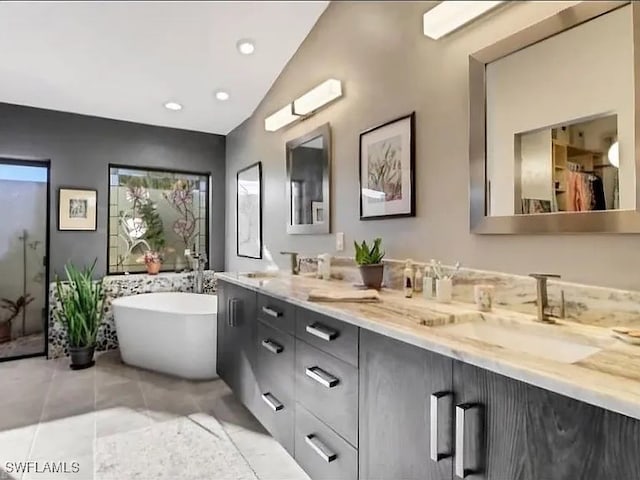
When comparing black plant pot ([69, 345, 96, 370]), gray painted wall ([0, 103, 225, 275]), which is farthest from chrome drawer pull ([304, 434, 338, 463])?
gray painted wall ([0, 103, 225, 275])

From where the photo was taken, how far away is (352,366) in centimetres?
142

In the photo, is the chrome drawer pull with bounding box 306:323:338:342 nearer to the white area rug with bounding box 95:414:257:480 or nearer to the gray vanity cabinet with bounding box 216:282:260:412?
the gray vanity cabinet with bounding box 216:282:260:412

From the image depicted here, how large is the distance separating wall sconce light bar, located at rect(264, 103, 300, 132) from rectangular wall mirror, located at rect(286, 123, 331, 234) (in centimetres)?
14

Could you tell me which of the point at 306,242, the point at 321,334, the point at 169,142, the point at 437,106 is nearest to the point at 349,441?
the point at 321,334

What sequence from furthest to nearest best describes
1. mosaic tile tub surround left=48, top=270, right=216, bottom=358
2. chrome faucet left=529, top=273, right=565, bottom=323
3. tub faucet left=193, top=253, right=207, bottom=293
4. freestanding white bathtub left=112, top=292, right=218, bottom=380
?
tub faucet left=193, top=253, right=207, bottom=293 → mosaic tile tub surround left=48, top=270, right=216, bottom=358 → freestanding white bathtub left=112, top=292, right=218, bottom=380 → chrome faucet left=529, top=273, right=565, bottom=323

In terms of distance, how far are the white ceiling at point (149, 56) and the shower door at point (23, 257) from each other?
670 millimetres

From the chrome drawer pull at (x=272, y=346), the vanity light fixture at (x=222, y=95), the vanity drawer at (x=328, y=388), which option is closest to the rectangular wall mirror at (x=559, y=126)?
the vanity drawer at (x=328, y=388)

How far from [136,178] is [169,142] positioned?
502 mm

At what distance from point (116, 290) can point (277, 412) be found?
259cm

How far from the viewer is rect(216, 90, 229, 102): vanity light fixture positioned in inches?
117

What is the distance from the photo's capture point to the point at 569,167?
54.6 inches

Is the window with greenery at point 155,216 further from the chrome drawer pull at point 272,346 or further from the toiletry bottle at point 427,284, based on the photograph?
the toiletry bottle at point 427,284

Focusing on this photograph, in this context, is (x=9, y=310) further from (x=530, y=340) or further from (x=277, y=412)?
(x=530, y=340)

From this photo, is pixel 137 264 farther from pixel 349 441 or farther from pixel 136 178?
pixel 349 441
